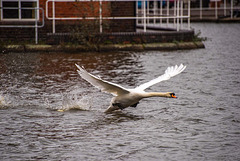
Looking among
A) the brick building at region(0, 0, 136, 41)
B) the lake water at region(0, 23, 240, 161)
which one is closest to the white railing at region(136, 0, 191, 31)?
the brick building at region(0, 0, 136, 41)

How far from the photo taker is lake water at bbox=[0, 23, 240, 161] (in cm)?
629

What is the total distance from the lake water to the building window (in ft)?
15.8

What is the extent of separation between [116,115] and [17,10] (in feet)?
40.6

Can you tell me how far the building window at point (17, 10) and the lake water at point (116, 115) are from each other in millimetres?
4830

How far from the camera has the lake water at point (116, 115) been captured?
6285mm

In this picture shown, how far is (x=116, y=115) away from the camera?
8672 mm

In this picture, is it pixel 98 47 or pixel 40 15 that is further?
pixel 40 15

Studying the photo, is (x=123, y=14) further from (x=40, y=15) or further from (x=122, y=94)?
(x=122, y=94)

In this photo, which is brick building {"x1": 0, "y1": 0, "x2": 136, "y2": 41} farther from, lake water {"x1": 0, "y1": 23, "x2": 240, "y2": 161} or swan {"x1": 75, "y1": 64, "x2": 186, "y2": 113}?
swan {"x1": 75, "y1": 64, "x2": 186, "y2": 113}

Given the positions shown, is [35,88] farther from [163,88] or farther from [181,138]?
[181,138]

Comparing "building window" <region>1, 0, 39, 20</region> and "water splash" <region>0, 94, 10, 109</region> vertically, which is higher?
"building window" <region>1, 0, 39, 20</region>

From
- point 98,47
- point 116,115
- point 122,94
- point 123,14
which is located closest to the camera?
point 122,94

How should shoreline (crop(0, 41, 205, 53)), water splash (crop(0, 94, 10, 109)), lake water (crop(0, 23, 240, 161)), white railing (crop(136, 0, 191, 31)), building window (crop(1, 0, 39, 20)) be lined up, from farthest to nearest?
1. building window (crop(1, 0, 39, 20))
2. white railing (crop(136, 0, 191, 31))
3. shoreline (crop(0, 41, 205, 53))
4. water splash (crop(0, 94, 10, 109))
5. lake water (crop(0, 23, 240, 161))

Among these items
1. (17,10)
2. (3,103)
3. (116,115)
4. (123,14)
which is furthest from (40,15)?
(116,115)
